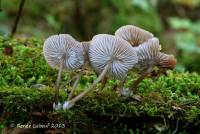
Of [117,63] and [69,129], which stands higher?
[117,63]

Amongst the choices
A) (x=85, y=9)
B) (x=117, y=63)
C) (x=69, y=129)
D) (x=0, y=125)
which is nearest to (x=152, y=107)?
(x=117, y=63)

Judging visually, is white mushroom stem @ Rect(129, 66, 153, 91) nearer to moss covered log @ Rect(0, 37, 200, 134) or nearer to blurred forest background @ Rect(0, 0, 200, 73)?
moss covered log @ Rect(0, 37, 200, 134)

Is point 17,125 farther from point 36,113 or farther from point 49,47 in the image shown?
point 49,47

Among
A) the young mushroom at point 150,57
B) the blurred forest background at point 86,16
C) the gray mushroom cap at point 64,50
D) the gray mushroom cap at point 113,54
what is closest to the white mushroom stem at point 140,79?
the young mushroom at point 150,57

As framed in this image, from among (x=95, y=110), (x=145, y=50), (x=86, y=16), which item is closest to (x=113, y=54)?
(x=145, y=50)

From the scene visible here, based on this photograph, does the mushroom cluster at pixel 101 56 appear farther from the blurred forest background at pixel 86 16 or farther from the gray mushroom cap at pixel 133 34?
the blurred forest background at pixel 86 16

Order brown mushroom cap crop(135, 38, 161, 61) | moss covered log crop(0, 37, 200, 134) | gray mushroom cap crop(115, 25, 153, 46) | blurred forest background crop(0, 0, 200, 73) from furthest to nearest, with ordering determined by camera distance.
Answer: blurred forest background crop(0, 0, 200, 73) → gray mushroom cap crop(115, 25, 153, 46) → brown mushroom cap crop(135, 38, 161, 61) → moss covered log crop(0, 37, 200, 134)

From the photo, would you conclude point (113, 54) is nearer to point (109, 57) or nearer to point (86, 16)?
point (109, 57)

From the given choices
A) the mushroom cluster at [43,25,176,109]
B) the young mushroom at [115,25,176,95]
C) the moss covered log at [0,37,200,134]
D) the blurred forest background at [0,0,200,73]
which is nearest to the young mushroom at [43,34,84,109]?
the mushroom cluster at [43,25,176,109]
